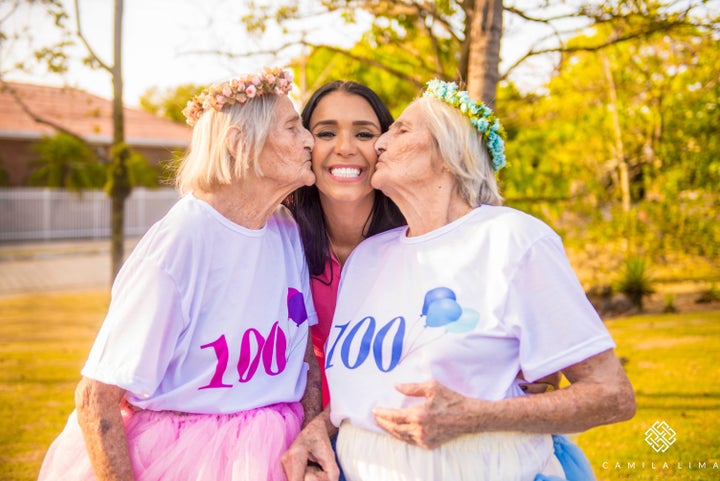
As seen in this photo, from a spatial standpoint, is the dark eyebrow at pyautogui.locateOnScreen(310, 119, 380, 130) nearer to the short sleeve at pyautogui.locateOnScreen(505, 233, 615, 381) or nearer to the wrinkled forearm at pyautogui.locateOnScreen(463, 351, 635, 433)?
the short sleeve at pyautogui.locateOnScreen(505, 233, 615, 381)

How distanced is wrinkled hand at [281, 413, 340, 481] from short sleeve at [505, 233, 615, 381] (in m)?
0.83

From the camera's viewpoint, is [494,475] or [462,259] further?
[462,259]

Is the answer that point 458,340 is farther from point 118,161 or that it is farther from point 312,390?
point 118,161

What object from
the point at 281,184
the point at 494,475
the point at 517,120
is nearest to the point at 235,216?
the point at 281,184

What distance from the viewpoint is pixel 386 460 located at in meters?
2.37

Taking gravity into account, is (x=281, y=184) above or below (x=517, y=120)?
below

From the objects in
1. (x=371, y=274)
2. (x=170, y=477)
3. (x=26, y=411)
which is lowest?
(x=26, y=411)

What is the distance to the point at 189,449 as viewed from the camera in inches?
96.8

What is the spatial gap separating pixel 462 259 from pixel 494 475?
0.75 metres

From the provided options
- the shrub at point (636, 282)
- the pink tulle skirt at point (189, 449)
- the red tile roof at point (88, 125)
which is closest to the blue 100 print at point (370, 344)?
the pink tulle skirt at point (189, 449)

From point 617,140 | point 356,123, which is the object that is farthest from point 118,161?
point 617,140

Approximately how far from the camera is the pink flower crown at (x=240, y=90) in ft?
8.78

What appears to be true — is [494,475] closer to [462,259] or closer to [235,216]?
[462,259]

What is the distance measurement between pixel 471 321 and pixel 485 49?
8.76ft
